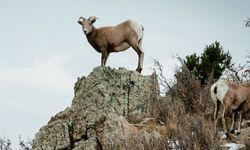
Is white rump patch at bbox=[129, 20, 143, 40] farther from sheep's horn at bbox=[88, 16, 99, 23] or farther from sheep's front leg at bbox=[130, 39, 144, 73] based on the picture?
sheep's horn at bbox=[88, 16, 99, 23]

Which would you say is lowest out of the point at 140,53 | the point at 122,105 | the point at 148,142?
the point at 148,142

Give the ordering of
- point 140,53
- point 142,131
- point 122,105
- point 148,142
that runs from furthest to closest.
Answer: point 140,53 → point 122,105 → point 142,131 → point 148,142

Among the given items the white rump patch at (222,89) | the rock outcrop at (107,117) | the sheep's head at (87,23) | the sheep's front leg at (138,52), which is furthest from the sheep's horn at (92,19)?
the white rump patch at (222,89)

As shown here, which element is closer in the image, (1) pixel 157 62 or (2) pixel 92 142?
(2) pixel 92 142

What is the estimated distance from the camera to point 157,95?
17.2 meters

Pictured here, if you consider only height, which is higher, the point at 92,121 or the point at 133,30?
the point at 133,30

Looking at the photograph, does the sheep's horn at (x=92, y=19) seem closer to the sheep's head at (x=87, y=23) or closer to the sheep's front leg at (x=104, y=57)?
the sheep's head at (x=87, y=23)

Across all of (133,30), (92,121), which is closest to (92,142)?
(92,121)

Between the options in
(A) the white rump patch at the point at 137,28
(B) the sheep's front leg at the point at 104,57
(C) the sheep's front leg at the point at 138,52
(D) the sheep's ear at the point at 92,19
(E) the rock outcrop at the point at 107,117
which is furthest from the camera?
(D) the sheep's ear at the point at 92,19

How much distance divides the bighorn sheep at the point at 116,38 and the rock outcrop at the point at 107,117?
915mm

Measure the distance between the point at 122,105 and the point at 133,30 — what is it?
2520 mm

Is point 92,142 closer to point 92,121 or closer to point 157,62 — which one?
point 92,121

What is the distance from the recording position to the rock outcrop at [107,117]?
13.8 metres

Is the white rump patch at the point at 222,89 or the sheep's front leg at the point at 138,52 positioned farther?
the sheep's front leg at the point at 138,52
